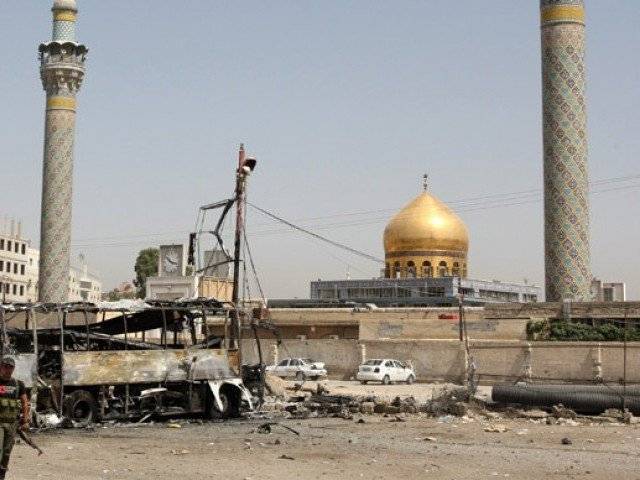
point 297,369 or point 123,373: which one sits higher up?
point 123,373

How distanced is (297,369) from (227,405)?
1640 cm

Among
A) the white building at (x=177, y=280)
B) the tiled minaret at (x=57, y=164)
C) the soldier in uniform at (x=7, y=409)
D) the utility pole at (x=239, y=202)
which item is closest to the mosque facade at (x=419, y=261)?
the white building at (x=177, y=280)

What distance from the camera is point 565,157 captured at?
4062cm

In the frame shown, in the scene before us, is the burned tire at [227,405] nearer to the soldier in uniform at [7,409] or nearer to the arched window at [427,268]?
the soldier in uniform at [7,409]

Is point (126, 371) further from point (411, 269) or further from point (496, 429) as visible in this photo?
point (411, 269)

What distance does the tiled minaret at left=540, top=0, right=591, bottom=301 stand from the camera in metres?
40.6

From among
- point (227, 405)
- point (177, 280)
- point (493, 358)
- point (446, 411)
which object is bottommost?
point (446, 411)

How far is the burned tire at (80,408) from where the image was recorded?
62.2 feet

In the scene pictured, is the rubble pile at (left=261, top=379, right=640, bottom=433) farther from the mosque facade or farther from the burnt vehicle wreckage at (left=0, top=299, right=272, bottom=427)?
the mosque facade

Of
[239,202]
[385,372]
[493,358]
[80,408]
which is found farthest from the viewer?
[385,372]

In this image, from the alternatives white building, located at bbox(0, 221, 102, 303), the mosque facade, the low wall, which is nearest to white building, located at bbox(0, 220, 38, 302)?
white building, located at bbox(0, 221, 102, 303)

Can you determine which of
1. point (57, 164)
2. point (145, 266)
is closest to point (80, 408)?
point (57, 164)

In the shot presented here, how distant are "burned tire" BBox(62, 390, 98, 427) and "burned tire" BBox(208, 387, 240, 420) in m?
2.56

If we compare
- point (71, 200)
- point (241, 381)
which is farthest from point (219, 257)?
point (241, 381)
